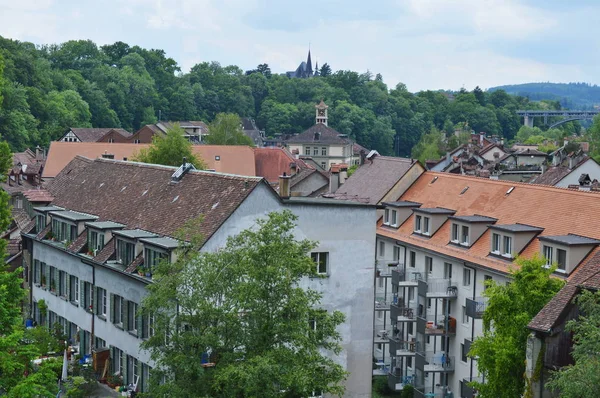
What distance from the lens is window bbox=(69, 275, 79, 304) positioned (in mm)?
51025

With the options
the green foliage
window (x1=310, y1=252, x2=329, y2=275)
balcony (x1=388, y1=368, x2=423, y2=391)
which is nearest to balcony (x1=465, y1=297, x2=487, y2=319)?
balcony (x1=388, y1=368, x2=423, y2=391)

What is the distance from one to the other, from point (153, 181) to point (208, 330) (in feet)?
69.7

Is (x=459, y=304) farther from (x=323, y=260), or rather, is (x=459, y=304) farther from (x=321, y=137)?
(x=321, y=137)

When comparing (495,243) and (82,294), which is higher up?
(495,243)

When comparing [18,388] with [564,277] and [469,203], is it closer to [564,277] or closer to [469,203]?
[564,277]

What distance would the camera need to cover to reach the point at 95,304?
48.5 m

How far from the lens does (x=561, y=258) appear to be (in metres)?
43.8

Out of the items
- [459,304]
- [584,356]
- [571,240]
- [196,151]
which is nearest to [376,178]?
[459,304]

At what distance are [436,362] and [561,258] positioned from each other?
10327 millimetres

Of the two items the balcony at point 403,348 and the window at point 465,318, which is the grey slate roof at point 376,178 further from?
the window at point 465,318

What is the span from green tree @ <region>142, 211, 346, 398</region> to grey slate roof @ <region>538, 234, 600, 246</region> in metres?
15.1

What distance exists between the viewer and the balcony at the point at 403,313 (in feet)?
176

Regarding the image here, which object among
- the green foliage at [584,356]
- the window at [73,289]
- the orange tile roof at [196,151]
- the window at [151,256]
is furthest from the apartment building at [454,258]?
the orange tile roof at [196,151]

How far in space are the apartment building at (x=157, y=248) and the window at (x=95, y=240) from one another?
0.16 ft
